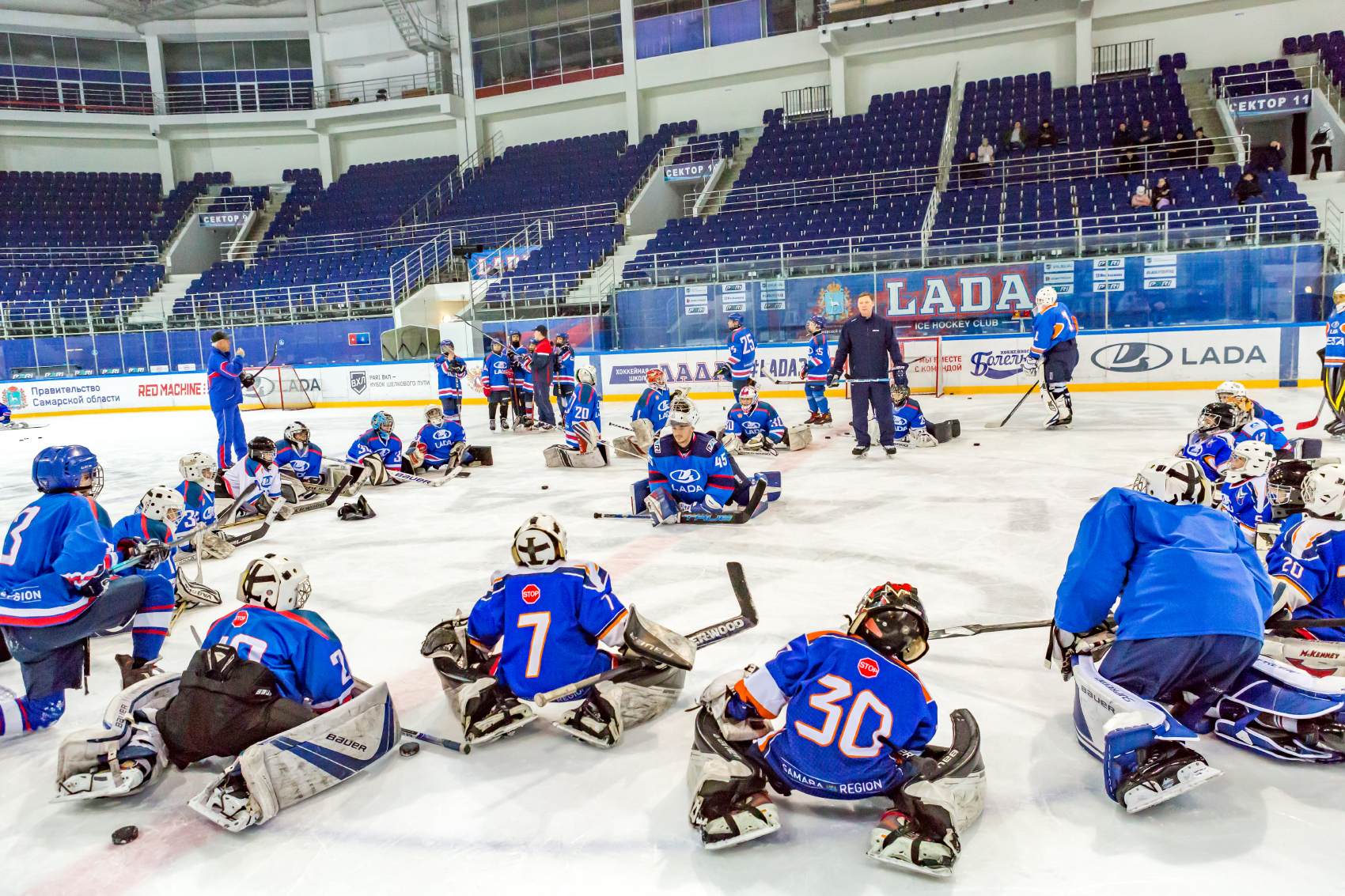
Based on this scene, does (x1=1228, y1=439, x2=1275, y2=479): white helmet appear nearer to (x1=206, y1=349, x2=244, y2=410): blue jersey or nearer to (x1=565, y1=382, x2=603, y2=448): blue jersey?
(x1=565, y1=382, x2=603, y2=448): blue jersey

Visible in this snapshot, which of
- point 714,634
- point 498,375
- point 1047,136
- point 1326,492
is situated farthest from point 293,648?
point 1047,136

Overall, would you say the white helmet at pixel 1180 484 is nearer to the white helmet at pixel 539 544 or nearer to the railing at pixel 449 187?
the white helmet at pixel 539 544

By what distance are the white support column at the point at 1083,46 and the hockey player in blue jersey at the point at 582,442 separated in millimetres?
16703

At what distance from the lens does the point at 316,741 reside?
313 cm

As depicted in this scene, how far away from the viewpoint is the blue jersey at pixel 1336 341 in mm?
9102

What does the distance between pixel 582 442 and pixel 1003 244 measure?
9328 millimetres

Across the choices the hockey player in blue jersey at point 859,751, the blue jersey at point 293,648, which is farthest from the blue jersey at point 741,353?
the hockey player in blue jersey at point 859,751

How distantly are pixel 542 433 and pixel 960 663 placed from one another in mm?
10041

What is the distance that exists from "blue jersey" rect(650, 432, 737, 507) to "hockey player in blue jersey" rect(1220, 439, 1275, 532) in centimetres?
335

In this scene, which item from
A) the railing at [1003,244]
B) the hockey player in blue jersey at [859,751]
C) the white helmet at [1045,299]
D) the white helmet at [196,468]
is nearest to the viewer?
the hockey player in blue jersey at [859,751]

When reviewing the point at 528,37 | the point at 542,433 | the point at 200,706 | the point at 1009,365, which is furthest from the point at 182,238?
the point at 200,706

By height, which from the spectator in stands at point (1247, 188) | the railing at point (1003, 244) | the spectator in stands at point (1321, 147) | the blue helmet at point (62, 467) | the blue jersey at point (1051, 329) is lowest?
the blue helmet at point (62, 467)

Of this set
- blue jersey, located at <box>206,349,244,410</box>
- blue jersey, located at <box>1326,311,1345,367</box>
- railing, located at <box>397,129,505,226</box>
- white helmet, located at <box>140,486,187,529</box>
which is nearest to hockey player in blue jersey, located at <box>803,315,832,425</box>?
blue jersey, located at <box>1326,311,1345,367</box>

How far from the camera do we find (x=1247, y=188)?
16.4 meters
